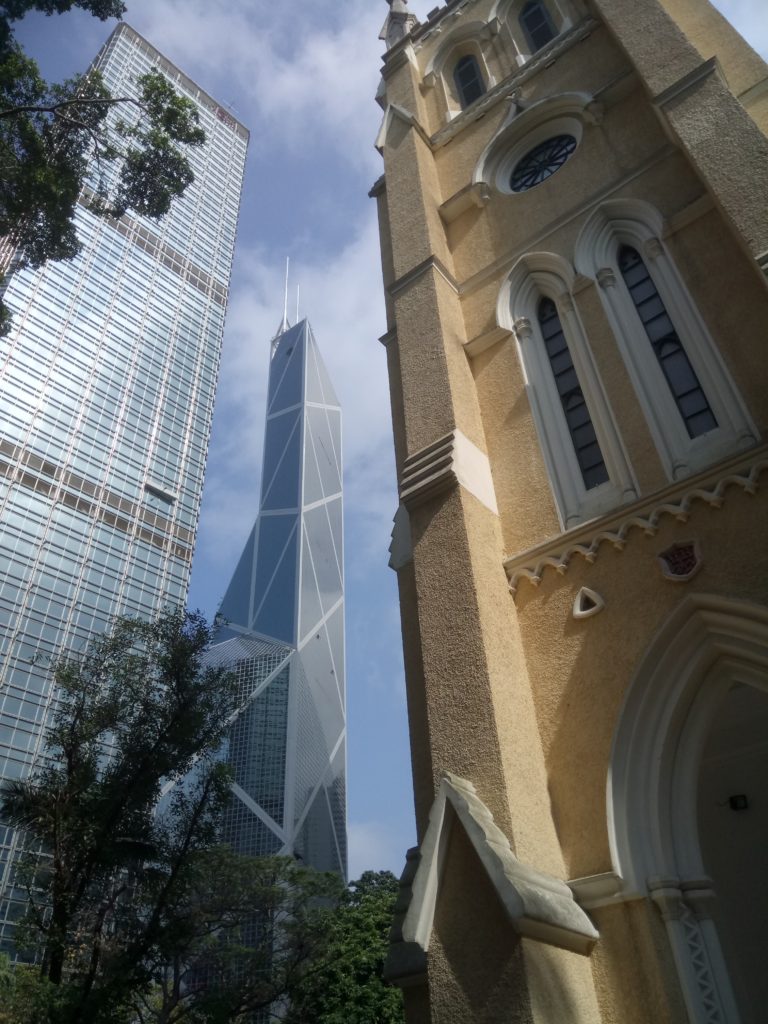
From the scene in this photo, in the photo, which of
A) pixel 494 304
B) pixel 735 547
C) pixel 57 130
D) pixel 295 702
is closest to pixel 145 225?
pixel 295 702

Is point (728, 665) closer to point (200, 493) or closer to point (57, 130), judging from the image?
point (57, 130)

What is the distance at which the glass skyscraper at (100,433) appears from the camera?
41.4 meters

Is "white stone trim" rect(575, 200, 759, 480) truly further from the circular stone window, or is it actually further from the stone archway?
the circular stone window

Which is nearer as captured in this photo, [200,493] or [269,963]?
[269,963]

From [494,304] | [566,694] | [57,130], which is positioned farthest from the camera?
[57,130]

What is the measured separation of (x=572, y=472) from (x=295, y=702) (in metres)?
69.1

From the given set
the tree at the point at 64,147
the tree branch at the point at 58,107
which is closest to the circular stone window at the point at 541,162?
the tree at the point at 64,147

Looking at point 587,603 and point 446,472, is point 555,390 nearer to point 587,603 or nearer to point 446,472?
point 446,472

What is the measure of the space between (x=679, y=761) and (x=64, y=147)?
1095 centimetres

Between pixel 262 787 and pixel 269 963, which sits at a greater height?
pixel 262 787

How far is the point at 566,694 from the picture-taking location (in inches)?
225

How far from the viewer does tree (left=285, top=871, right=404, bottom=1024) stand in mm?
18500

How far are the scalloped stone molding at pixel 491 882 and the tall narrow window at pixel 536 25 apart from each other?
11217 mm

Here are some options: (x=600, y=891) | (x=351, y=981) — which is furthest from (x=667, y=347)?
(x=351, y=981)
